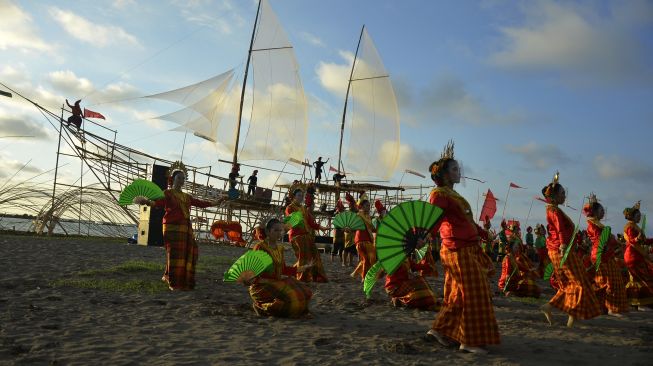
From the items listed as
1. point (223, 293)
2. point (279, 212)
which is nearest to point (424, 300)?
point (223, 293)

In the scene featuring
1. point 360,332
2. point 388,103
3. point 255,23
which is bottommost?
point 360,332

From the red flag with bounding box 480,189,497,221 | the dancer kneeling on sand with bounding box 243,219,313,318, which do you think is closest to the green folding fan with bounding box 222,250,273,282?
the dancer kneeling on sand with bounding box 243,219,313,318

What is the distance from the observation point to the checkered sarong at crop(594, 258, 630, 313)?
673cm

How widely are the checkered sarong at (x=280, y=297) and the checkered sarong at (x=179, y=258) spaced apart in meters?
2.04

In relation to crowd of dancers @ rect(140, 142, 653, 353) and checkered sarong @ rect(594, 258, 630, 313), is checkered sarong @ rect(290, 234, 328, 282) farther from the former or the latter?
checkered sarong @ rect(594, 258, 630, 313)

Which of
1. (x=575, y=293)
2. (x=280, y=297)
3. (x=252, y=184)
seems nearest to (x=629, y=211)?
(x=575, y=293)

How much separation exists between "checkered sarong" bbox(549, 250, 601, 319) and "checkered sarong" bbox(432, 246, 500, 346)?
1.73 meters

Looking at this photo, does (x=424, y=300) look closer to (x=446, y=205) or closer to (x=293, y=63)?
(x=446, y=205)

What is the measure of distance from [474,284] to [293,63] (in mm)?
29851

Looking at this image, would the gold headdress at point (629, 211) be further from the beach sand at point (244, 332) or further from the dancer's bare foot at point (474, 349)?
the dancer's bare foot at point (474, 349)

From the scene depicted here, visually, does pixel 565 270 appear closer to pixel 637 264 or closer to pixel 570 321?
pixel 570 321

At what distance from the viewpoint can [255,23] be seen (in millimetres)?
32094

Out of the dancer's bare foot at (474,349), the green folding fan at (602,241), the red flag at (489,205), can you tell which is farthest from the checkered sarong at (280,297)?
the red flag at (489,205)

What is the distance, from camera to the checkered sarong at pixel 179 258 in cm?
721
